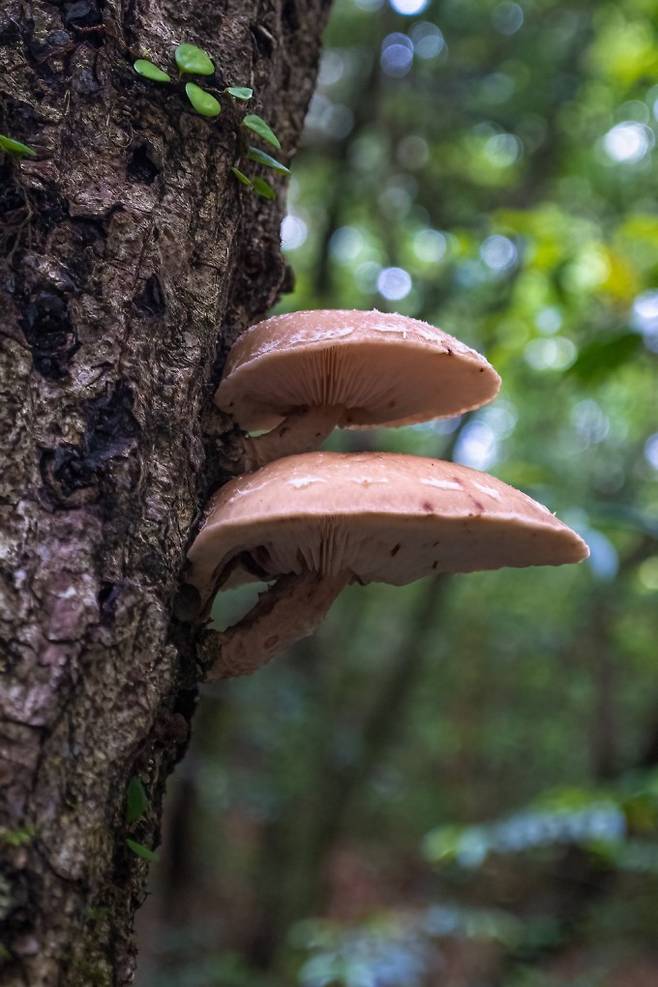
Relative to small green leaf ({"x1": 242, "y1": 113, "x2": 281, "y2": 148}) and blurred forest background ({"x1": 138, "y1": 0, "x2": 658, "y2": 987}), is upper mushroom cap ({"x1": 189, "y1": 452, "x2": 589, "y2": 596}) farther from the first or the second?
blurred forest background ({"x1": 138, "y1": 0, "x2": 658, "y2": 987})

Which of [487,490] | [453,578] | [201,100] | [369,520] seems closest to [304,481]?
[369,520]

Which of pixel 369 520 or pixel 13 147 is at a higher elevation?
pixel 13 147

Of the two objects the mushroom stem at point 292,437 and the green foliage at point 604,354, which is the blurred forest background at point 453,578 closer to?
the green foliage at point 604,354

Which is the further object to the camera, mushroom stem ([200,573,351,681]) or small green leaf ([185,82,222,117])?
mushroom stem ([200,573,351,681])

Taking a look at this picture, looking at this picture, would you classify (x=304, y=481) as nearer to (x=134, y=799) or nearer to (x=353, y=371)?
(x=353, y=371)

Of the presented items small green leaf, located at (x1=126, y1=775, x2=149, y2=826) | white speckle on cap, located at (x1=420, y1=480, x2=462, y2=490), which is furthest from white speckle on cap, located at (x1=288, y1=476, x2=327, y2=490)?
small green leaf, located at (x1=126, y1=775, x2=149, y2=826)

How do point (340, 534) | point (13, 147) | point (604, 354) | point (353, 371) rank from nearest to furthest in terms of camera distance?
point (13, 147), point (340, 534), point (353, 371), point (604, 354)
